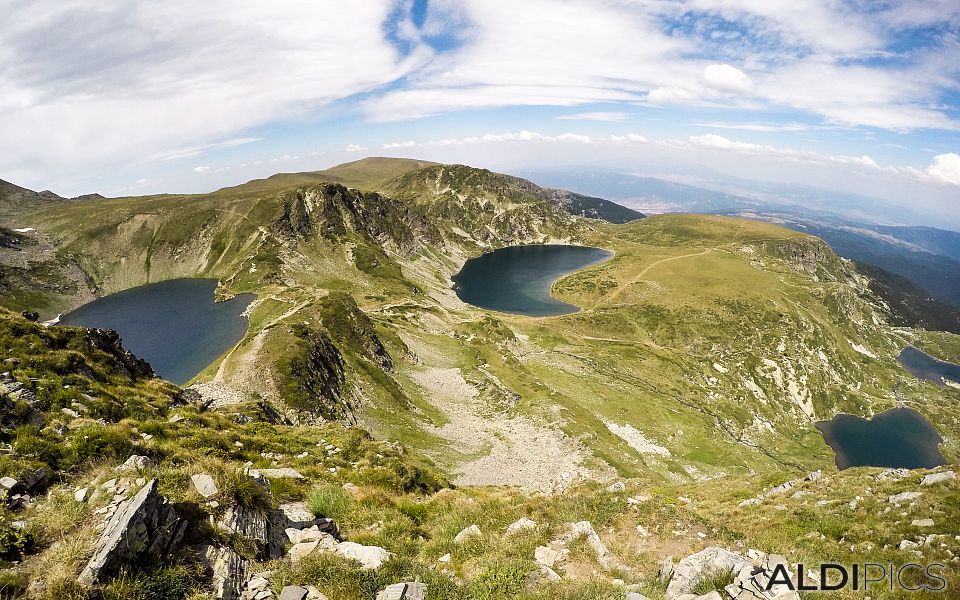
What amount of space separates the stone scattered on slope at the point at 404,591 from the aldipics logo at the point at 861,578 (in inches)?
362

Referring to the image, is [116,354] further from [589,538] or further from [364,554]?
[589,538]

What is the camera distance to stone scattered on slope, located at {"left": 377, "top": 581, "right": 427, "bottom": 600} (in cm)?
987

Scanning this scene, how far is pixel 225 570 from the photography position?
392 inches

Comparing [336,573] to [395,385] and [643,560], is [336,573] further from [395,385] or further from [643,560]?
[395,385]

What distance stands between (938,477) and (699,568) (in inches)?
735

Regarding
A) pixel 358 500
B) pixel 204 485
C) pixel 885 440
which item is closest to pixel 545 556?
pixel 358 500

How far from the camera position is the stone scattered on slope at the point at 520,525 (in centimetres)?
1557

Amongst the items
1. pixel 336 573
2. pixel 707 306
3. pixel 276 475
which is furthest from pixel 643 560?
pixel 707 306

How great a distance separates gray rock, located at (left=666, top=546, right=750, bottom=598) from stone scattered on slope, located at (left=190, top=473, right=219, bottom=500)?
13.9m

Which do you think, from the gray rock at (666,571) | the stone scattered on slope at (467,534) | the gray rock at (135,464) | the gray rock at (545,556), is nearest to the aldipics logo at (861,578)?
the gray rock at (666,571)

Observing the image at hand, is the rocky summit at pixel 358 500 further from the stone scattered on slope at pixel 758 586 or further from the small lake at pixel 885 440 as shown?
the small lake at pixel 885 440

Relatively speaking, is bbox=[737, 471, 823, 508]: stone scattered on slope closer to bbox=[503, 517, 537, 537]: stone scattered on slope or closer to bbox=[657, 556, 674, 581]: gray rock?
bbox=[657, 556, 674, 581]: gray rock

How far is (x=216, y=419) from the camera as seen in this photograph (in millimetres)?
26484

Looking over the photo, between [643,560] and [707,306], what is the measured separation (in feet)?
646
